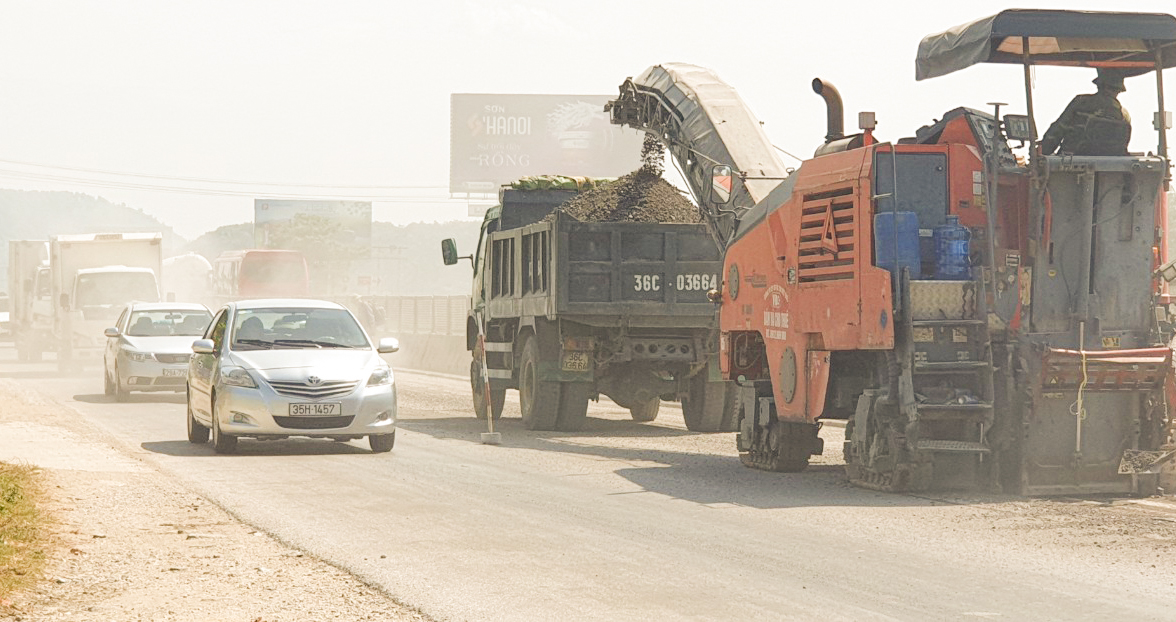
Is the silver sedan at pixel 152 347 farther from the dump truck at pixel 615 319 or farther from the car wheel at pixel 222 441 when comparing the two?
the car wheel at pixel 222 441

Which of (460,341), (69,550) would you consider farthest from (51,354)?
(69,550)

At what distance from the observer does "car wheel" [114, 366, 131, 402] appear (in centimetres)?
2753

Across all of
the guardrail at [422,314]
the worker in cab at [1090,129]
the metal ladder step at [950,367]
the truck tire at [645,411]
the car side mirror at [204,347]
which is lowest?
the truck tire at [645,411]

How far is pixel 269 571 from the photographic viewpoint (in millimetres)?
9477

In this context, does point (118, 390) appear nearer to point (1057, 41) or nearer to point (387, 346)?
point (387, 346)

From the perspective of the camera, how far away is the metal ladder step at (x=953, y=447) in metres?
13.0

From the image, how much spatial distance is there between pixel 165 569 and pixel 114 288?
3190cm

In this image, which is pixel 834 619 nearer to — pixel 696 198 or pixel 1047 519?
pixel 1047 519

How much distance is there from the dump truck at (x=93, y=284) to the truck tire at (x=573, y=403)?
20826mm

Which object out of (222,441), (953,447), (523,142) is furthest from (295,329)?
(523,142)

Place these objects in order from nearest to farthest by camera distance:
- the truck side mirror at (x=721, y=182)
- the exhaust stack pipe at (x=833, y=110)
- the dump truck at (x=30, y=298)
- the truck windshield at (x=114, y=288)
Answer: the exhaust stack pipe at (x=833, y=110) → the truck side mirror at (x=721, y=182) → the truck windshield at (x=114, y=288) → the dump truck at (x=30, y=298)

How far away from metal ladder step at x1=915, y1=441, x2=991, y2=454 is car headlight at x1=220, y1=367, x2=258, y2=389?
725cm

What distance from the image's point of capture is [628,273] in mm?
20172

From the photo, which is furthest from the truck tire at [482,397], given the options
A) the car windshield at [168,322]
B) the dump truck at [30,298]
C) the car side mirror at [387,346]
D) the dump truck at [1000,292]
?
the dump truck at [30,298]
